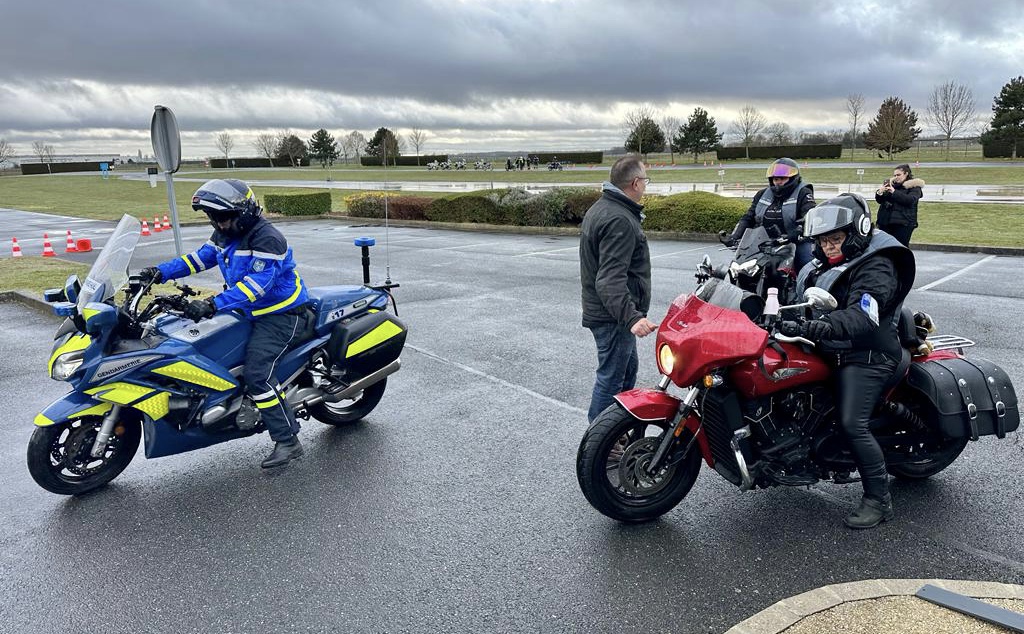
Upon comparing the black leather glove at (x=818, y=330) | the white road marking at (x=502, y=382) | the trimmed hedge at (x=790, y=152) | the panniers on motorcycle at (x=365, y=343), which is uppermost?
the trimmed hedge at (x=790, y=152)

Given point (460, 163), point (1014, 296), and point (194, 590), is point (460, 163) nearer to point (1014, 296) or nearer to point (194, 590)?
point (1014, 296)

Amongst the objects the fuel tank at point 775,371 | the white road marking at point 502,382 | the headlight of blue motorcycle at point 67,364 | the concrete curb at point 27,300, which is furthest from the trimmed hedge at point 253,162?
the fuel tank at point 775,371

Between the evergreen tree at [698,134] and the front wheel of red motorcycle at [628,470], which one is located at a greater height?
the evergreen tree at [698,134]

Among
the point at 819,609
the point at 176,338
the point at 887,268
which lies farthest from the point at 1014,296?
the point at 176,338

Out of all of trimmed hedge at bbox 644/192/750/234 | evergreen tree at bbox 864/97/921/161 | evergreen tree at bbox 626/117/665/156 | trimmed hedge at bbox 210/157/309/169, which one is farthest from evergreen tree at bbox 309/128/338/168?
trimmed hedge at bbox 644/192/750/234

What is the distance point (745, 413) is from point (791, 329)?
21.1 inches

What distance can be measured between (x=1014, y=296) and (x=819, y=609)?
27.8 ft

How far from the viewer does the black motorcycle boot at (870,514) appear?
3760mm

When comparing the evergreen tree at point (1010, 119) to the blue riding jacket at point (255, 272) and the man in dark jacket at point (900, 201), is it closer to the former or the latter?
the man in dark jacket at point (900, 201)

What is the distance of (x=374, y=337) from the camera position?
16.8 ft

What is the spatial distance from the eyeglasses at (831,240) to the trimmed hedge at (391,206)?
62.6ft

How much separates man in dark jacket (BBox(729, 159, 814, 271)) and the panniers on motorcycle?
13.7 ft

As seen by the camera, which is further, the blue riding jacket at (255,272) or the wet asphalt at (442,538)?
the blue riding jacket at (255,272)

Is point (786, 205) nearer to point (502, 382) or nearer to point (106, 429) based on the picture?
point (502, 382)
